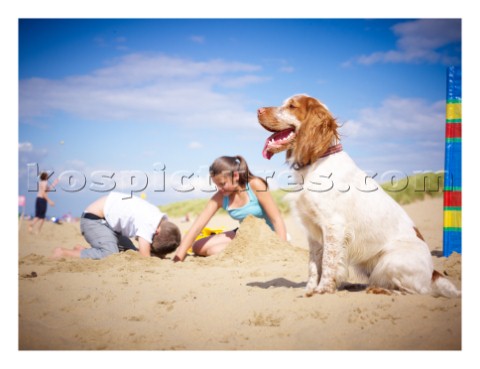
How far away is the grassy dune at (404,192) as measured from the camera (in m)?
10.1

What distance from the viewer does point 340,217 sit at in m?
4.07

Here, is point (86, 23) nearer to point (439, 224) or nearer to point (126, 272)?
point (126, 272)

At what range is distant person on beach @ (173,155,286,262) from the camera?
6402 mm

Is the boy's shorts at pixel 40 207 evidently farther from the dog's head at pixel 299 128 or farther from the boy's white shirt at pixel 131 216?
the dog's head at pixel 299 128

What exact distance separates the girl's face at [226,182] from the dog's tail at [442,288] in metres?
3.17

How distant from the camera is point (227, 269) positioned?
5539 millimetres

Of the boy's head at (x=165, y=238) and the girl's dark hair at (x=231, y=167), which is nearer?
the girl's dark hair at (x=231, y=167)

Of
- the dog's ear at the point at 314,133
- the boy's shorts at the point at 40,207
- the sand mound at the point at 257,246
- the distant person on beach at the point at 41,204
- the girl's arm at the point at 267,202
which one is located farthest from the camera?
the boy's shorts at the point at 40,207

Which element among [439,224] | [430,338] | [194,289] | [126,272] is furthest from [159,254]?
[439,224]

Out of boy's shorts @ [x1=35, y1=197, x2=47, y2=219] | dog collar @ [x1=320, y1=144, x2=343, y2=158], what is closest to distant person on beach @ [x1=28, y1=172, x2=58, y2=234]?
boy's shorts @ [x1=35, y1=197, x2=47, y2=219]

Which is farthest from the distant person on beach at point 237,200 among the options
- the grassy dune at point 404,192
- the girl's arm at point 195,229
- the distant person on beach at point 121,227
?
the grassy dune at point 404,192

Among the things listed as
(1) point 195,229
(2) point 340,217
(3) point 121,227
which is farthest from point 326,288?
(3) point 121,227

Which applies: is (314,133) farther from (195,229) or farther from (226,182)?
(195,229)

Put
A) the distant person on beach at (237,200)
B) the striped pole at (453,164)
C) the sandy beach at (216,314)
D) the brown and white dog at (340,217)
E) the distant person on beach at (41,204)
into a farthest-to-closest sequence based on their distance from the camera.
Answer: the distant person on beach at (41,204)
the distant person on beach at (237,200)
the striped pole at (453,164)
the brown and white dog at (340,217)
the sandy beach at (216,314)
